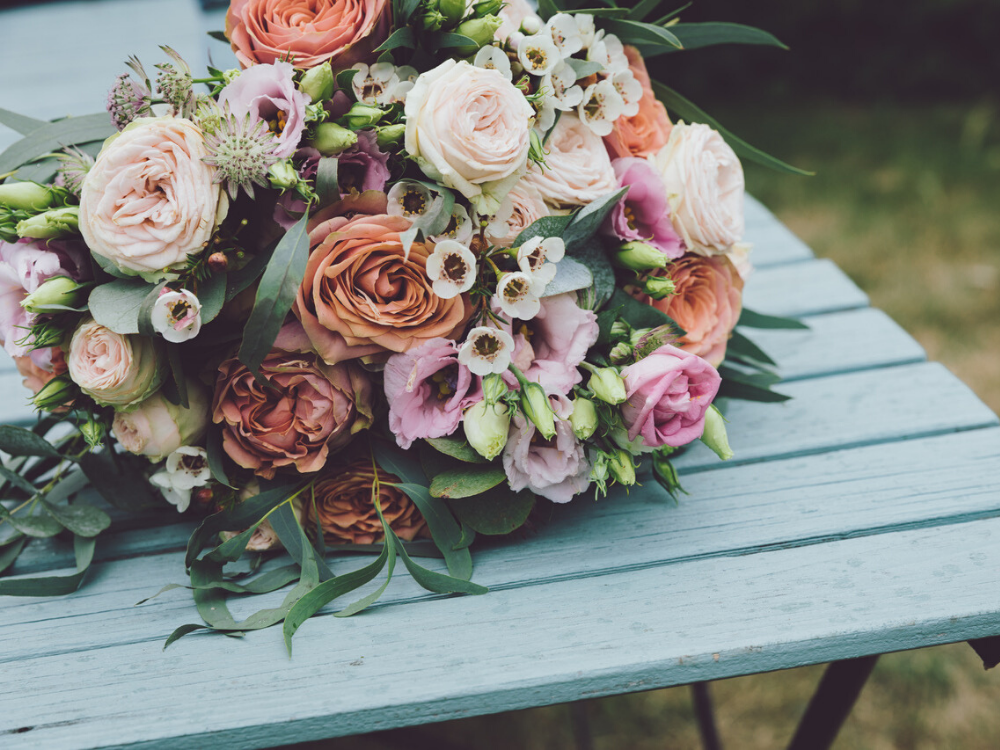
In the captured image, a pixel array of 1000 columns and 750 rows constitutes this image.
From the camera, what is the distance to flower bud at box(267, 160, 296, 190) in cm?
70

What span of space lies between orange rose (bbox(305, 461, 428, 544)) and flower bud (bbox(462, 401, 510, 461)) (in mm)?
139

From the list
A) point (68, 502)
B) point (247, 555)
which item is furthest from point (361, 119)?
point (68, 502)

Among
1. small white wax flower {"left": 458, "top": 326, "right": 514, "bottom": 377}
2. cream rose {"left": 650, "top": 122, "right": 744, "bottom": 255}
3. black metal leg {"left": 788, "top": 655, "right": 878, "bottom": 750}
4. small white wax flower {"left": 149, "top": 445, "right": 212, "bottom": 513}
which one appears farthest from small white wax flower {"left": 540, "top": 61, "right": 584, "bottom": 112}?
black metal leg {"left": 788, "top": 655, "right": 878, "bottom": 750}

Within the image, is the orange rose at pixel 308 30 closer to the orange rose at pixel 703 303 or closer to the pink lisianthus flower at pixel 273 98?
the pink lisianthus flower at pixel 273 98

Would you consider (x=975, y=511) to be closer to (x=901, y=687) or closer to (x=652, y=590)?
(x=652, y=590)

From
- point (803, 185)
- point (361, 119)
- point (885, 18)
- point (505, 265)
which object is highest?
point (361, 119)

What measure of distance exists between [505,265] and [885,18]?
392 cm

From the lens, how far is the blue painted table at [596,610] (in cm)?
69

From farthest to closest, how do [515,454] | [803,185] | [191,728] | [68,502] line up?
[803,185]
[68,502]
[515,454]
[191,728]

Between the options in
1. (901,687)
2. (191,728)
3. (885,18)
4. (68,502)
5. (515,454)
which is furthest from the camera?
(885,18)

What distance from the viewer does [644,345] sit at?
81cm

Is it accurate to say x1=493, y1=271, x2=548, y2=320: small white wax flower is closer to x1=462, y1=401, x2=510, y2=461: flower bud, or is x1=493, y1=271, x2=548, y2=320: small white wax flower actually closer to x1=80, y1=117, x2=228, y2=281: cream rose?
x1=462, y1=401, x2=510, y2=461: flower bud

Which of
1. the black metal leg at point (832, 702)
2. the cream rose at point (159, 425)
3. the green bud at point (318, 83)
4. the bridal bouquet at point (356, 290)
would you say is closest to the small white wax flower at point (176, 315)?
the bridal bouquet at point (356, 290)

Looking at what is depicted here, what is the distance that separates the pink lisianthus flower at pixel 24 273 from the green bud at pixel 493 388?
0.40 m
